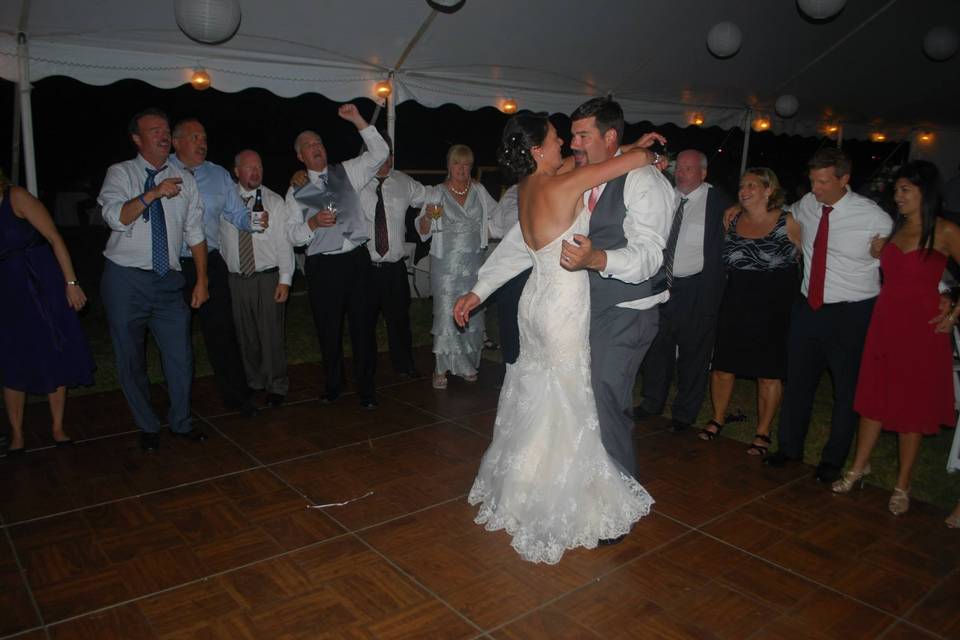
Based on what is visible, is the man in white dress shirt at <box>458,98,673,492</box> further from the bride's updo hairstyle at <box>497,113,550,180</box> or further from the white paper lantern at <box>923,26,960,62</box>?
the white paper lantern at <box>923,26,960,62</box>

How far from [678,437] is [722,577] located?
1.65m

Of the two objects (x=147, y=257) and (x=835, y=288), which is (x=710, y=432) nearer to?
(x=835, y=288)

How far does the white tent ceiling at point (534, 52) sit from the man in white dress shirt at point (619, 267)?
11.5 ft

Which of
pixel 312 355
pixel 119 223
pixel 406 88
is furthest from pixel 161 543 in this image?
pixel 406 88

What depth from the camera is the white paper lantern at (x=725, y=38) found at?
665cm

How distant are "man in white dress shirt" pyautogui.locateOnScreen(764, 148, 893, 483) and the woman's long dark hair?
0.31 meters

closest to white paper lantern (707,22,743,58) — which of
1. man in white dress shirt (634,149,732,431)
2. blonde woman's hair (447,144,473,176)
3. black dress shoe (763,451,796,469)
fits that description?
man in white dress shirt (634,149,732,431)

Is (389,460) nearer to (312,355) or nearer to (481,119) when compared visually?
(312,355)

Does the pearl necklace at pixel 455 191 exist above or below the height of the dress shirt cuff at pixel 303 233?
above

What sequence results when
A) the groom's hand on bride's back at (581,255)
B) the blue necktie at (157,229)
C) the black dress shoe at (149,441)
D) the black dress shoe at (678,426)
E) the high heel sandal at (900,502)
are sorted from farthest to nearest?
the black dress shoe at (678,426), the black dress shoe at (149,441), the blue necktie at (157,229), the high heel sandal at (900,502), the groom's hand on bride's back at (581,255)

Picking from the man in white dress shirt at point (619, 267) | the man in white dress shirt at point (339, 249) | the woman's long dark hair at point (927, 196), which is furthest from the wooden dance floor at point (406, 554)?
Result: the woman's long dark hair at point (927, 196)

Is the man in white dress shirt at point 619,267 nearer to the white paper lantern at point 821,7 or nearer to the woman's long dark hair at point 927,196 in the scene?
the woman's long dark hair at point 927,196

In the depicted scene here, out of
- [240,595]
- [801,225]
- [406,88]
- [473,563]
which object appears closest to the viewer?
[240,595]

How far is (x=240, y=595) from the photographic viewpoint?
2.64 metres
